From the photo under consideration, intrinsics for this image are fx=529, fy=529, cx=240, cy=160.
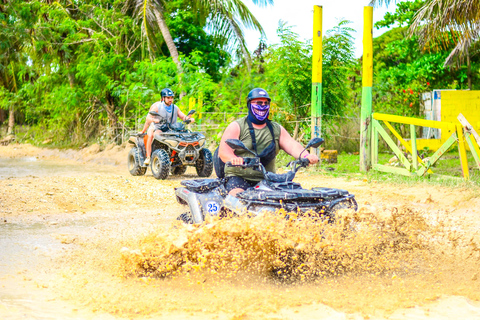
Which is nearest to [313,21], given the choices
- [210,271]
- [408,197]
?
[408,197]

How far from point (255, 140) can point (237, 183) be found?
0.46m

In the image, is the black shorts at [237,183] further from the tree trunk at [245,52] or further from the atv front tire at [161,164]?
the tree trunk at [245,52]

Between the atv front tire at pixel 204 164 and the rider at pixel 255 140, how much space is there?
6.51 metres

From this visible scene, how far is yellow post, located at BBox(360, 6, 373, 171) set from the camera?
12.2m

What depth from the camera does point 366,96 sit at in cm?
1234

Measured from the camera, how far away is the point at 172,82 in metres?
17.4

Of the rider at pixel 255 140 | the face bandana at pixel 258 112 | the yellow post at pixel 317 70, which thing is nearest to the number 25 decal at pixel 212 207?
the rider at pixel 255 140

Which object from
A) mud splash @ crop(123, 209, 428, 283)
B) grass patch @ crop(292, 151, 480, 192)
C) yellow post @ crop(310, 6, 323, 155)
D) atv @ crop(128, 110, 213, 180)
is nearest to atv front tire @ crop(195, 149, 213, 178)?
atv @ crop(128, 110, 213, 180)

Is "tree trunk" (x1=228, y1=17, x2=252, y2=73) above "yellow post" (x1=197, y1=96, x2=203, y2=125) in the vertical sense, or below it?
above

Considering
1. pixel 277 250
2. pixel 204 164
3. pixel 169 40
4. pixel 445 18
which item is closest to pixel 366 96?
pixel 445 18

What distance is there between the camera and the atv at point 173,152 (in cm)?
1105

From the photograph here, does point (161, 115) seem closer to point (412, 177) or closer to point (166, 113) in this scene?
point (166, 113)

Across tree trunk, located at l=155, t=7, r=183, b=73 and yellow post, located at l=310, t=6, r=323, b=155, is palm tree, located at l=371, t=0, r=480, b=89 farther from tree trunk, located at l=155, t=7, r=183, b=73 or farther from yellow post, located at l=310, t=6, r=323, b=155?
tree trunk, located at l=155, t=7, r=183, b=73

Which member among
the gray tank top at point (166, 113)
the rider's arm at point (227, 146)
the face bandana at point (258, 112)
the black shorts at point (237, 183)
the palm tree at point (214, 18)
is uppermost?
the palm tree at point (214, 18)
